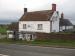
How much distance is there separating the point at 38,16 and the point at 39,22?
5.79 ft

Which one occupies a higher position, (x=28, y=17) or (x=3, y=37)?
(x=28, y=17)

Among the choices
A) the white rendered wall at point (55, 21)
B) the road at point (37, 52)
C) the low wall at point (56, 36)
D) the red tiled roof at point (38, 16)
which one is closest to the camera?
the road at point (37, 52)

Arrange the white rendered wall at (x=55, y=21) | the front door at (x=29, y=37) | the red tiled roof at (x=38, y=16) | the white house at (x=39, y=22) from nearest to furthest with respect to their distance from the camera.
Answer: the front door at (x=29, y=37)
the white house at (x=39, y=22)
the red tiled roof at (x=38, y=16)
the white rendered wall at (x=55, y=21)

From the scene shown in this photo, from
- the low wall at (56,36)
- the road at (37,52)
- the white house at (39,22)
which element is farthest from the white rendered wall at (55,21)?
the road at (37,52)

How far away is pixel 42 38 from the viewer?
48781 mm

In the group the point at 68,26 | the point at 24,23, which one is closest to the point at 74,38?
the point at 24,23

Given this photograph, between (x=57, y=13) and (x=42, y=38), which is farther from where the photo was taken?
(x=57, y=13)

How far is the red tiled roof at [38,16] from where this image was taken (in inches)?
2325

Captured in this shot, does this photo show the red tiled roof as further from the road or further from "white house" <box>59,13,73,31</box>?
the road

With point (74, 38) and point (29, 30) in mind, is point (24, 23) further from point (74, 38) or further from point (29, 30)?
point (74, 38)

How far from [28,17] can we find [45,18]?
17.1 ft

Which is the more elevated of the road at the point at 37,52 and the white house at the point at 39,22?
the white house at the point at 39,22

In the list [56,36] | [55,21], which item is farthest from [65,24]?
[56,36]

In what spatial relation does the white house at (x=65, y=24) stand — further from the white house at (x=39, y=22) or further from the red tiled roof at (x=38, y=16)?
the white house at (x=39, y=22)
